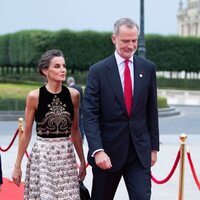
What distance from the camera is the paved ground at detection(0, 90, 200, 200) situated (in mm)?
8023

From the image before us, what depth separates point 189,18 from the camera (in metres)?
86.1

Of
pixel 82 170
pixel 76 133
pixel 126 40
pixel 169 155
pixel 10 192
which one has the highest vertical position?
pixel 126 40

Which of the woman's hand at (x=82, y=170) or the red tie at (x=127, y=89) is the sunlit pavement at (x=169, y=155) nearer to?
the woman's hand at (x=82, y=170)

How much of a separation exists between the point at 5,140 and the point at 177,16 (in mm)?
79313

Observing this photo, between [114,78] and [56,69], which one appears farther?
[56,69]

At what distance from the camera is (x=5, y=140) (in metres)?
15.2

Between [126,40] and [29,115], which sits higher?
[126,40]

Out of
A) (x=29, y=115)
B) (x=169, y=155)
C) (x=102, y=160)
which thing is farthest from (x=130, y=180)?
(x=169, y=155)

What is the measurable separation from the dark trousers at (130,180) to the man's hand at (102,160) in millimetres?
223

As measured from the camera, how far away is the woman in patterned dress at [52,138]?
4.79m

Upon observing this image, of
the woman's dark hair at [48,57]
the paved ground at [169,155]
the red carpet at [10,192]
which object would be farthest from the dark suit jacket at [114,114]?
the paved ground at [169,155]

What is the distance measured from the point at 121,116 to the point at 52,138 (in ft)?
1.93

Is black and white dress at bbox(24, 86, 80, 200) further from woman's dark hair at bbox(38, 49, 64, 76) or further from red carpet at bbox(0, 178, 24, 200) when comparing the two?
red carpet at bbox(0, 178, 24, 200)

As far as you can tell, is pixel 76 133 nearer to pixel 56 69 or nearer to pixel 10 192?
pixel 56 69
